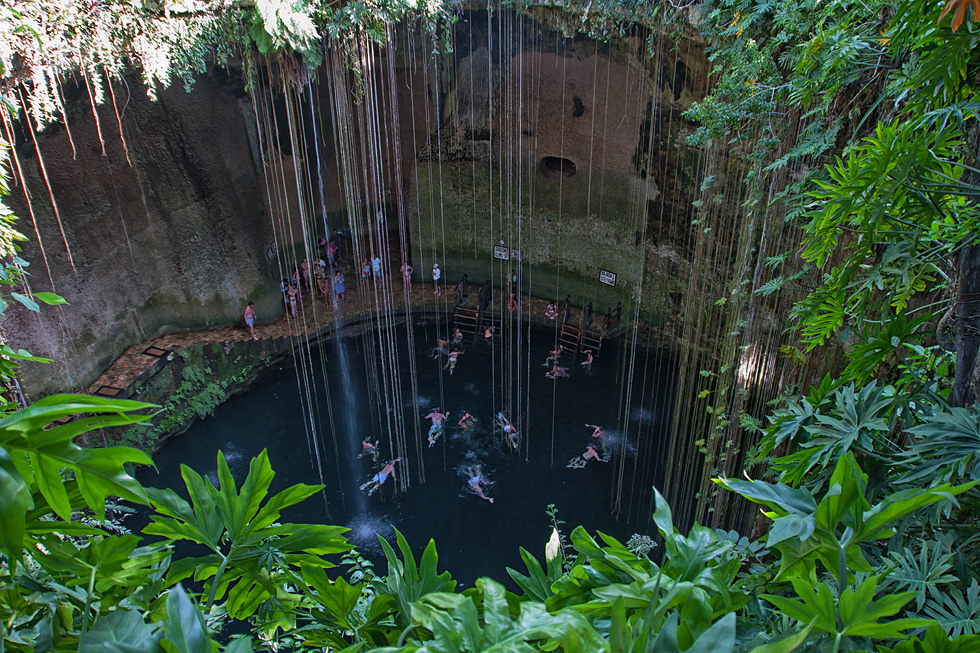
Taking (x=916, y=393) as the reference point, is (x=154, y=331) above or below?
below

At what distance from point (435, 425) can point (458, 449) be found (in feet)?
1.27

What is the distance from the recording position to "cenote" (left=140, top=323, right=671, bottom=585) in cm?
561

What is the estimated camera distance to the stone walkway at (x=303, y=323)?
6.98 meters

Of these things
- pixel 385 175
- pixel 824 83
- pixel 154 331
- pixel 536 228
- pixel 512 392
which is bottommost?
pixel 512 392

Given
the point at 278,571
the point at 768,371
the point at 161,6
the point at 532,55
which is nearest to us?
the point at 278,571

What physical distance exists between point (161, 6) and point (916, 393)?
639 centimetres

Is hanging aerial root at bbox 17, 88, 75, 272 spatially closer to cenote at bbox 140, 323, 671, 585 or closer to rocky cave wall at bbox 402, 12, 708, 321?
cenote at bbox 140, 323, 671, 585

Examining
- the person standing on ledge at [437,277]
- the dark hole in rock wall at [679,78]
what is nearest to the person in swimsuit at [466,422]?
the person standing on ledge at [437,277]

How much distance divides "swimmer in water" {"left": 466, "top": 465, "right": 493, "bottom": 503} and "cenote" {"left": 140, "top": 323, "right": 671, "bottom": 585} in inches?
2.6

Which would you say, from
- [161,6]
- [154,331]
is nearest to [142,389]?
[154,331]

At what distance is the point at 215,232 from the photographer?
794 centimetres

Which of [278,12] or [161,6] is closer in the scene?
[278,12]

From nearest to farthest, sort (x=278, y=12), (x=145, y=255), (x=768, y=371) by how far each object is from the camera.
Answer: (x=768, y=371) → (x=278, y=12) → (x=145, y=255)

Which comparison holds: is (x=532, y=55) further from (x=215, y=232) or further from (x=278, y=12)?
(x=215, y=232)
